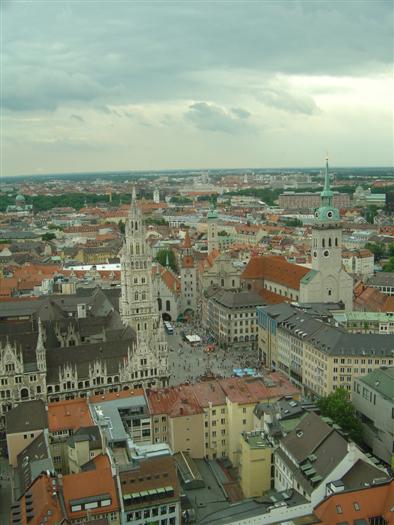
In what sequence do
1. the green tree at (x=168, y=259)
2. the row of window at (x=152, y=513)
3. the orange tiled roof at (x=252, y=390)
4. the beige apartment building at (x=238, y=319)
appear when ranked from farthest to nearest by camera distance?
the green tree at (x=168, y=259)
the beige apartment building at (x=238, y=319)
the orange tiled roof at (x=252, y=390)
the row of window at (x=152, y=513)

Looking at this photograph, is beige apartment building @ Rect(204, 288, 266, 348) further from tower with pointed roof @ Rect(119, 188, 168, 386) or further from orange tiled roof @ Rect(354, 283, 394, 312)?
orange tiled roof @ Rect(354, 283, 394, 312)

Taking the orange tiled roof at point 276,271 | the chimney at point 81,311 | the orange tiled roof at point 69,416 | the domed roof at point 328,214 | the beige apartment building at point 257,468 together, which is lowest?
the beige apartment building at point 257,468

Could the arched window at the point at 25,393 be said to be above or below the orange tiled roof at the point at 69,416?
below

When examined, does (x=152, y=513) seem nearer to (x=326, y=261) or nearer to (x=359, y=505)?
(x=359, y=505)

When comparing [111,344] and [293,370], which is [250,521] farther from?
[293,370]

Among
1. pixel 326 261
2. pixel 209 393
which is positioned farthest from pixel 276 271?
pixel 209 393

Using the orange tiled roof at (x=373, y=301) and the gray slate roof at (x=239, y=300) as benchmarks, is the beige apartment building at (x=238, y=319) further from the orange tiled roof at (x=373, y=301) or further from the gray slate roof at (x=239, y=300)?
the orange tiled roof at (x=373, y=301)

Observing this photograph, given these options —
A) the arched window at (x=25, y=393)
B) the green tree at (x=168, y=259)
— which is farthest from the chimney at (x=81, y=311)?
the green tree at (x=168, y=259)

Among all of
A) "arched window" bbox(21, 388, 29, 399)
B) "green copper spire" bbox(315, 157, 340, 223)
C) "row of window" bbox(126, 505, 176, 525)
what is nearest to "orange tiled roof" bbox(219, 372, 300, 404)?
"row of window" bbox(126, 505, 176, 525)
